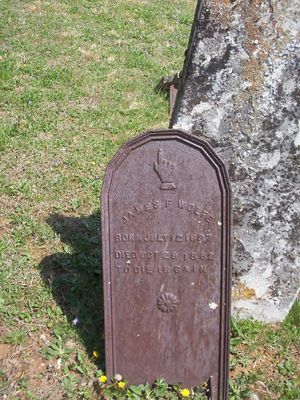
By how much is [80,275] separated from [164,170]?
56.7 inches

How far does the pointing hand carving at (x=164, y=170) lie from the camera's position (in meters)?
3.29


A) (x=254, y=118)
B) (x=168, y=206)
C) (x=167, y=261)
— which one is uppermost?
(x=254, y=118)

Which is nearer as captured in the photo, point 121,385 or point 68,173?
point 121,385

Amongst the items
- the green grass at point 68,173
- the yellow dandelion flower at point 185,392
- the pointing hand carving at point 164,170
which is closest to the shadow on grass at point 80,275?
the green grass at point 68,173

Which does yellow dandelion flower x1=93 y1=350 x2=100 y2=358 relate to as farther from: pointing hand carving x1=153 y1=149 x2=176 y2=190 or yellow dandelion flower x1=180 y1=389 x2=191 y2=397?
pointing hand carving x1=153 y1=149 x2=176 y2=190

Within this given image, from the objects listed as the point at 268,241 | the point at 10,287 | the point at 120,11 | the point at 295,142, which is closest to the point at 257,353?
the point at 268,241

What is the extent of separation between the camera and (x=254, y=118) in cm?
375

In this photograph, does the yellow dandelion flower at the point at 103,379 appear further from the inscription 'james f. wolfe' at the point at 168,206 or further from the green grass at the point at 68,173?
the inscription 'james f. wolfe' at the point at 168,206

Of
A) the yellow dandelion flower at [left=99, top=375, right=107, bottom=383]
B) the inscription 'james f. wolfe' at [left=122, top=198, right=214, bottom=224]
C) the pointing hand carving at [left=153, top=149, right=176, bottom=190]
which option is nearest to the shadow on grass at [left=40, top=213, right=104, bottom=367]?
the yellow dandelion flower at [left=99, top=375, right=107, bottom=383]

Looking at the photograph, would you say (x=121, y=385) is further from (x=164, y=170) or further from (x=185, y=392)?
(x=164, y=170)

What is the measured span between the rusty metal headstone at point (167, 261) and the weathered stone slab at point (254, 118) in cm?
55

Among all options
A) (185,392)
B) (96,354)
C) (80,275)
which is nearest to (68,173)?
(80,275)

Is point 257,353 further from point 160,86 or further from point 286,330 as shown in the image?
point 160,86

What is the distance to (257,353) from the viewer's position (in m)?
3.94
